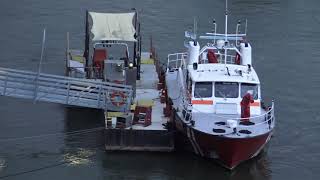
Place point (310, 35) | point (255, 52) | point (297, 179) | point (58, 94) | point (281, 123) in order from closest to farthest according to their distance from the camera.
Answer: point (297, 179) → point (58, 94) → point (281, 123) → point (255, 52) → point (310, 35)

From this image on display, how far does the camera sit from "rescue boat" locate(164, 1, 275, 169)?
2711 cm

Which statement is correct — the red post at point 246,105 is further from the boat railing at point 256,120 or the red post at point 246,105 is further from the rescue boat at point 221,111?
the boat railing at point 256,120

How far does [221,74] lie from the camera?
29438mm

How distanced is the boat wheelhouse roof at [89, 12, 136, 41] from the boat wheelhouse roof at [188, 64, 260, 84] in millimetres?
5355

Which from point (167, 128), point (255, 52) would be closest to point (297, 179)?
point (167, 128)

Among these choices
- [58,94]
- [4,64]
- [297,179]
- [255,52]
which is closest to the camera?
[297,179]

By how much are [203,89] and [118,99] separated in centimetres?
407

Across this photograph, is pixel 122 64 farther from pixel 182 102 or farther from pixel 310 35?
pixel 310 35

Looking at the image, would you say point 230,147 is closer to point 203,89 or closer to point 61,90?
point 203,89

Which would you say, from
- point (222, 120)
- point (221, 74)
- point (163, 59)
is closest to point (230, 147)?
point (222, 120)

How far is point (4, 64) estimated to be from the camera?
41.1 m

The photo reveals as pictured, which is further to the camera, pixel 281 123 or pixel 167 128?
pixel 281 123

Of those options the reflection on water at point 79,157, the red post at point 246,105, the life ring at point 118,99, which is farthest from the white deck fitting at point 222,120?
the reflection on water at point 79,157

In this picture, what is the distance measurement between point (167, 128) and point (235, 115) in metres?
2.97
